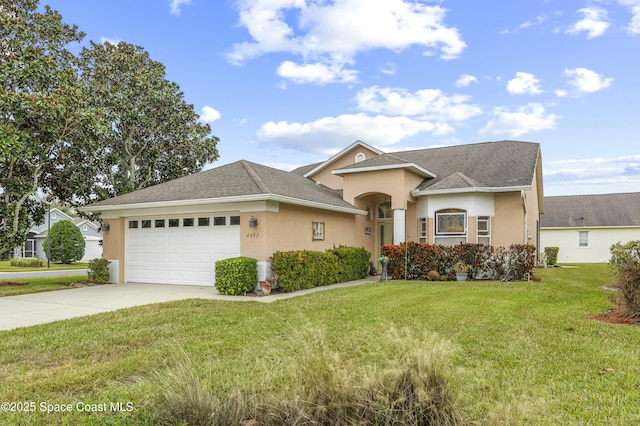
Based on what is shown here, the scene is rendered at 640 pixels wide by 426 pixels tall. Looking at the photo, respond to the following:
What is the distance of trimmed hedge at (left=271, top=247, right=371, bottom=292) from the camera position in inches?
471

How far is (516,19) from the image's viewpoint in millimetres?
13516

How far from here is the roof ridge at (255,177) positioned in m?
12.2

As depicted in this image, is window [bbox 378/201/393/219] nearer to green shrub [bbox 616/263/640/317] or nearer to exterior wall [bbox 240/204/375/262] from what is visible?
exterior wall [bbox 240/204/375/262]

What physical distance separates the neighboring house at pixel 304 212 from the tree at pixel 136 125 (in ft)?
19.9

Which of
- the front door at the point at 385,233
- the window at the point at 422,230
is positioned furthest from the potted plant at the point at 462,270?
the front door at the point at 385,233

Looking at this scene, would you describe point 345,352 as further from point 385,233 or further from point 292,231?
point 385,233

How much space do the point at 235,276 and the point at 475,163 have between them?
12544mm

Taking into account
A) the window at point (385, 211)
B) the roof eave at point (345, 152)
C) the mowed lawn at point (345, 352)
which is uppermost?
the roof eave at point (345, 152)

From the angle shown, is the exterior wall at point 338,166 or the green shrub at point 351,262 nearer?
the green shrub at point 351,262

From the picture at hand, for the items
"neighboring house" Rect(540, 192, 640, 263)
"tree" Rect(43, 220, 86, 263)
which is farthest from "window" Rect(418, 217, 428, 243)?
"tree" Rect(43, 220, 86, 263)

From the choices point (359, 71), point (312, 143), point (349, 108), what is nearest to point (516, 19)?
point (359, 71)

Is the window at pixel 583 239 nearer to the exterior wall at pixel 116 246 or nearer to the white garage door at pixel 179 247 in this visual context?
the white garage door at pixel 179 247

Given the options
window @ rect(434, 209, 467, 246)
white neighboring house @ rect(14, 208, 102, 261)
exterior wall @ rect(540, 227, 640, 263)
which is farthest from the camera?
white neighboring house @ rect(14, 208, 102, 261)

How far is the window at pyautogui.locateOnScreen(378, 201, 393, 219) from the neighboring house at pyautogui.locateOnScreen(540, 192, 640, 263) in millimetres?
20448
